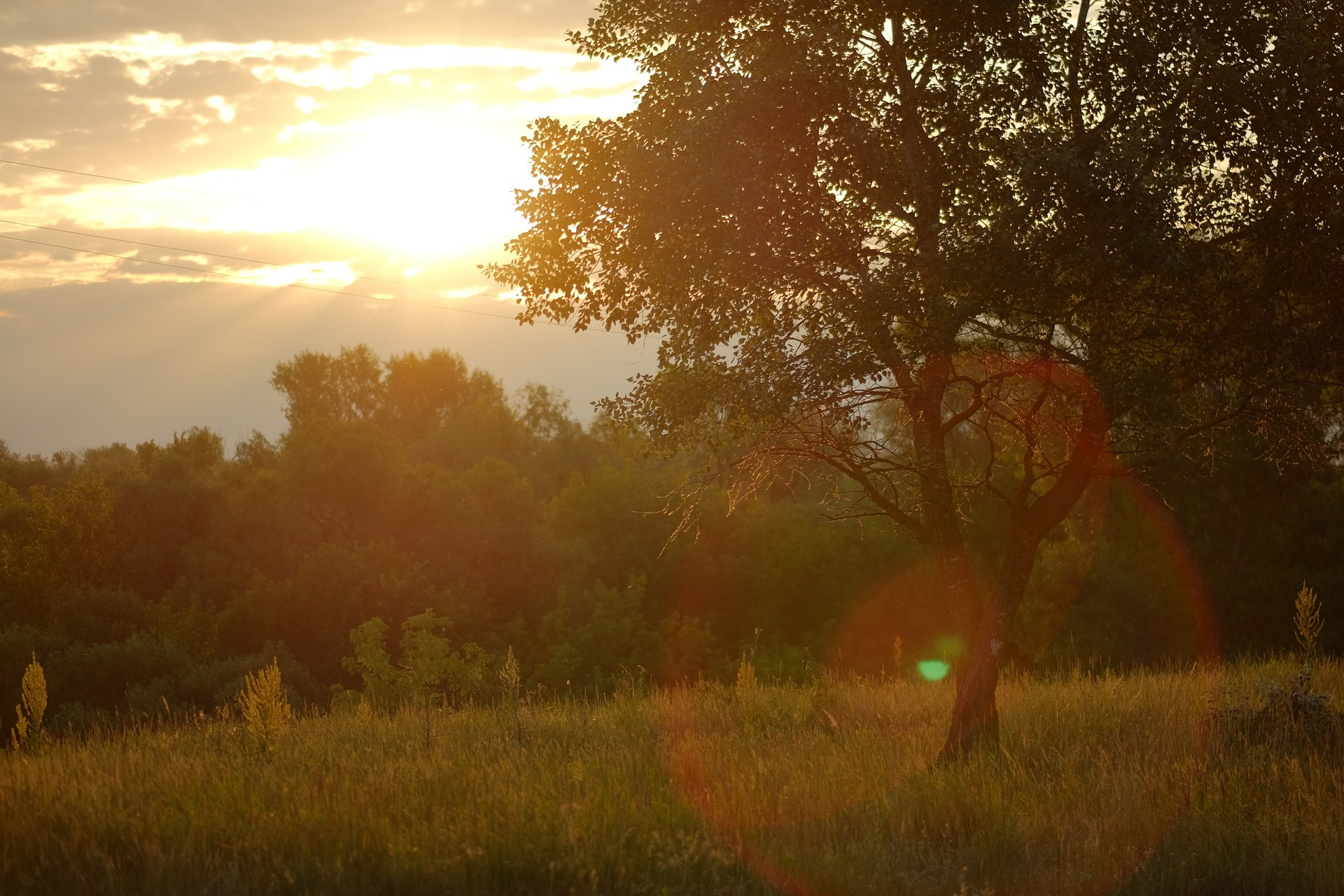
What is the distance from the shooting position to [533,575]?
43.2 m

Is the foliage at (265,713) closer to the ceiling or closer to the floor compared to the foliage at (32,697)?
closer to the floor

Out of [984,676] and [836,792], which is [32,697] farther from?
[984,676]

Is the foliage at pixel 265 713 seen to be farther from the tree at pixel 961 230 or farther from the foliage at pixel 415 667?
the foliage at pixel 415 667

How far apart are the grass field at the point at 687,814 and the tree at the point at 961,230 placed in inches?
67.7

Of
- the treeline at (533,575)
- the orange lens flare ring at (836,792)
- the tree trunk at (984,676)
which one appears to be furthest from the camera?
the treeline at (533,575)

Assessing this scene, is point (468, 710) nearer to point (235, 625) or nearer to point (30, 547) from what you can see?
point (235, 625)

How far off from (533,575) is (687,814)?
3580 centimetres

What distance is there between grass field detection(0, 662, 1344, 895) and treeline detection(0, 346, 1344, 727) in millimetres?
18435

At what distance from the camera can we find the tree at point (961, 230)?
29.6ft

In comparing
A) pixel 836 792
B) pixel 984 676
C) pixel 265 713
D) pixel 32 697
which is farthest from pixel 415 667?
pixel 836 792

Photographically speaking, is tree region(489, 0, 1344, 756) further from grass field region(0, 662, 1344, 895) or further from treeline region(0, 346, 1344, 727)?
treeline region(0, 346, 1344, 727)

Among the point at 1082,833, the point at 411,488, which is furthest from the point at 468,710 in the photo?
the point at 411,488

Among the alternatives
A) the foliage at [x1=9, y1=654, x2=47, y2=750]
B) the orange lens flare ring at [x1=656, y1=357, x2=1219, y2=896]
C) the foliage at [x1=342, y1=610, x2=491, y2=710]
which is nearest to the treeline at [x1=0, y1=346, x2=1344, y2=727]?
the foliage at [x1=342, y1=610, x2=491, y2=710]

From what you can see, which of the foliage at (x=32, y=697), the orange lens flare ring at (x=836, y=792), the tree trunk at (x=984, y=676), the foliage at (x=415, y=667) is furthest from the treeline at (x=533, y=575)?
the foliage at (x=32, y=697)
